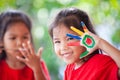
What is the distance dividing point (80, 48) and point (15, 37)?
0.23 m

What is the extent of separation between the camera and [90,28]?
0.86m

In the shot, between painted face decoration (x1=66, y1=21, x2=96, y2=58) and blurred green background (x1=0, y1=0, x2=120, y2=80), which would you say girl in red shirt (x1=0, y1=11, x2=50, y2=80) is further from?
painted face decoration (x1=66, y1=21, x2=96, y2=58)

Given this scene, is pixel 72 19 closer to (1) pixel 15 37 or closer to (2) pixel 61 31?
(2) pixel 61 31

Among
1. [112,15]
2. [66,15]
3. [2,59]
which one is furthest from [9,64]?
[112,15]

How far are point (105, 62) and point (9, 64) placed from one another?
0.35 m

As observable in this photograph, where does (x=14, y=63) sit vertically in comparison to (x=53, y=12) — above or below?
below

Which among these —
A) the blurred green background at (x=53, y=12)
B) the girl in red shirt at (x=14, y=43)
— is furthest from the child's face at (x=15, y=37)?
the blurred green background at (x=53, y=12)

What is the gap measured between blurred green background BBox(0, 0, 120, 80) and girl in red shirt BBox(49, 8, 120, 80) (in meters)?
0.18

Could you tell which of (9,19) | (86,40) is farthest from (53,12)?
(86,40)

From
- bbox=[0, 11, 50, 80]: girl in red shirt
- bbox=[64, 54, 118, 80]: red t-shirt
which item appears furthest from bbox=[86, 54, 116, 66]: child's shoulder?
bbox=[0, 11, 50, 80]: girl in red shirt

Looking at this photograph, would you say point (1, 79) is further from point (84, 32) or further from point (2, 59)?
point (84, 32)

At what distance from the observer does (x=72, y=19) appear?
853mm

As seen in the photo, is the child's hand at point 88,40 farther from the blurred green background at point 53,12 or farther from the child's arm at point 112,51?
the blurred green background at point 53,12

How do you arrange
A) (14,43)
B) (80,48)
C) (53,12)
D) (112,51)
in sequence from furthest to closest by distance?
(53,12)
(14,43)
(80,48)
(112,51)
